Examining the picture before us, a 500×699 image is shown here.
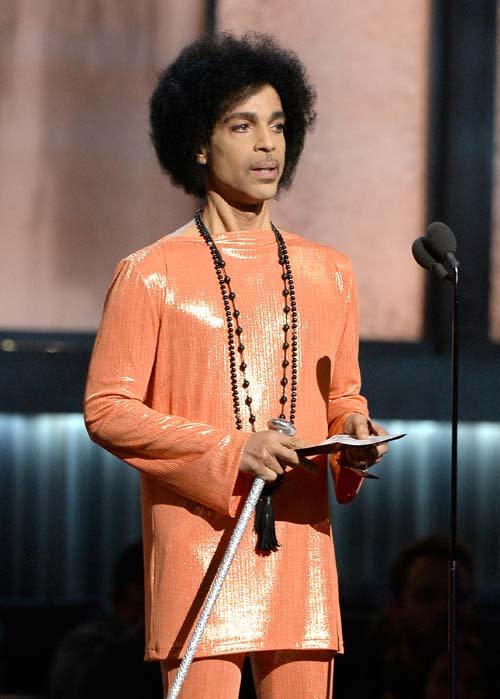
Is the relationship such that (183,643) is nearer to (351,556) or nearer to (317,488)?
(317,488)

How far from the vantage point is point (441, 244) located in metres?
2.60

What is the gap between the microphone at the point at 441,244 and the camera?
8.48ft

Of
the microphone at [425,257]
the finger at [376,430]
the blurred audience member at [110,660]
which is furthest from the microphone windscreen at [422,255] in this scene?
the blurred audience member at [110,660]

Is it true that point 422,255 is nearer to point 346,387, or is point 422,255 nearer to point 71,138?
point 346,387

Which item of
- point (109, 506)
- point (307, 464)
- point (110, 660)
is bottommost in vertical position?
point (110, 660)

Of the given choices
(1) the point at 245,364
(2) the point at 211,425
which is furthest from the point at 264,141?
(2) the point at 211,425

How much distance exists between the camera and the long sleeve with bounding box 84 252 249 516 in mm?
2312

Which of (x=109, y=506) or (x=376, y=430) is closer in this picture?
(x=376, y=430)

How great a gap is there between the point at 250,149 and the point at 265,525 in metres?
0.59

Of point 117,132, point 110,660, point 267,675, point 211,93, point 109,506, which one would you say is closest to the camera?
point 267,675

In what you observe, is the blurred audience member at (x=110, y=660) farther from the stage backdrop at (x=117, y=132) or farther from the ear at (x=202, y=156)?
the ear at (x=202, y=156)

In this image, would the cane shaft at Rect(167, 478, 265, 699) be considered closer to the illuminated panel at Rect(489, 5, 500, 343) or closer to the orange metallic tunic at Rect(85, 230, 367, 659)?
the orange metallic tunic at Rect(85, 230, 367, 659)

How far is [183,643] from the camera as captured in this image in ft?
7.65

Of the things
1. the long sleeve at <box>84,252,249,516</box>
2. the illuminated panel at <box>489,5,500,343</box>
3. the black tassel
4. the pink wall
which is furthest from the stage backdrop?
the black tassel
